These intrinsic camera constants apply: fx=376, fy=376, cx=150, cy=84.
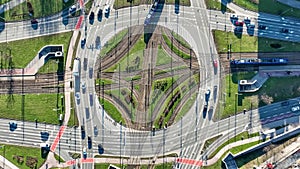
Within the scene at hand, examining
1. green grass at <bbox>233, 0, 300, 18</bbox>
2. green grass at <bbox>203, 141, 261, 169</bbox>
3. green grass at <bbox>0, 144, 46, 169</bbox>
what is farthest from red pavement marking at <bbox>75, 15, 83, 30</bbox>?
green grass at <bbox>203, 141, 261, 169</bbox>

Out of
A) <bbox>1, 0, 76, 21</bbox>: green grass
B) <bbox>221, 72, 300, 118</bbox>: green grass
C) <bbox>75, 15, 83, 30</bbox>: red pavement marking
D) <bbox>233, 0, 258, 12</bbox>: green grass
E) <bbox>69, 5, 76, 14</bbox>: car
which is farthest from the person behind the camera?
<bbox>1, 0, 76, 21</bbox>: green grass

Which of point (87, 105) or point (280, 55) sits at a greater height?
point (280, 55)

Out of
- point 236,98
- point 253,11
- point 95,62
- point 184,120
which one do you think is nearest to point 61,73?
point 95,62

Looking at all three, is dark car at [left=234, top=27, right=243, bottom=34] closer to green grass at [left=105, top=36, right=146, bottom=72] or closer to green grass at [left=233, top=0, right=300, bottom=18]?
green grass at [left=233, top=0, right=300, bottom=18]

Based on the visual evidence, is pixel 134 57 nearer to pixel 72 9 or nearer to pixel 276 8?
pixel 72 9

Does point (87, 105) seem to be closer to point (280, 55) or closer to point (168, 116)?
point (168, 116)

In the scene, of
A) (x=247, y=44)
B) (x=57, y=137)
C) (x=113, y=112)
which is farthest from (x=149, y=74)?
(x=57, y=137)
